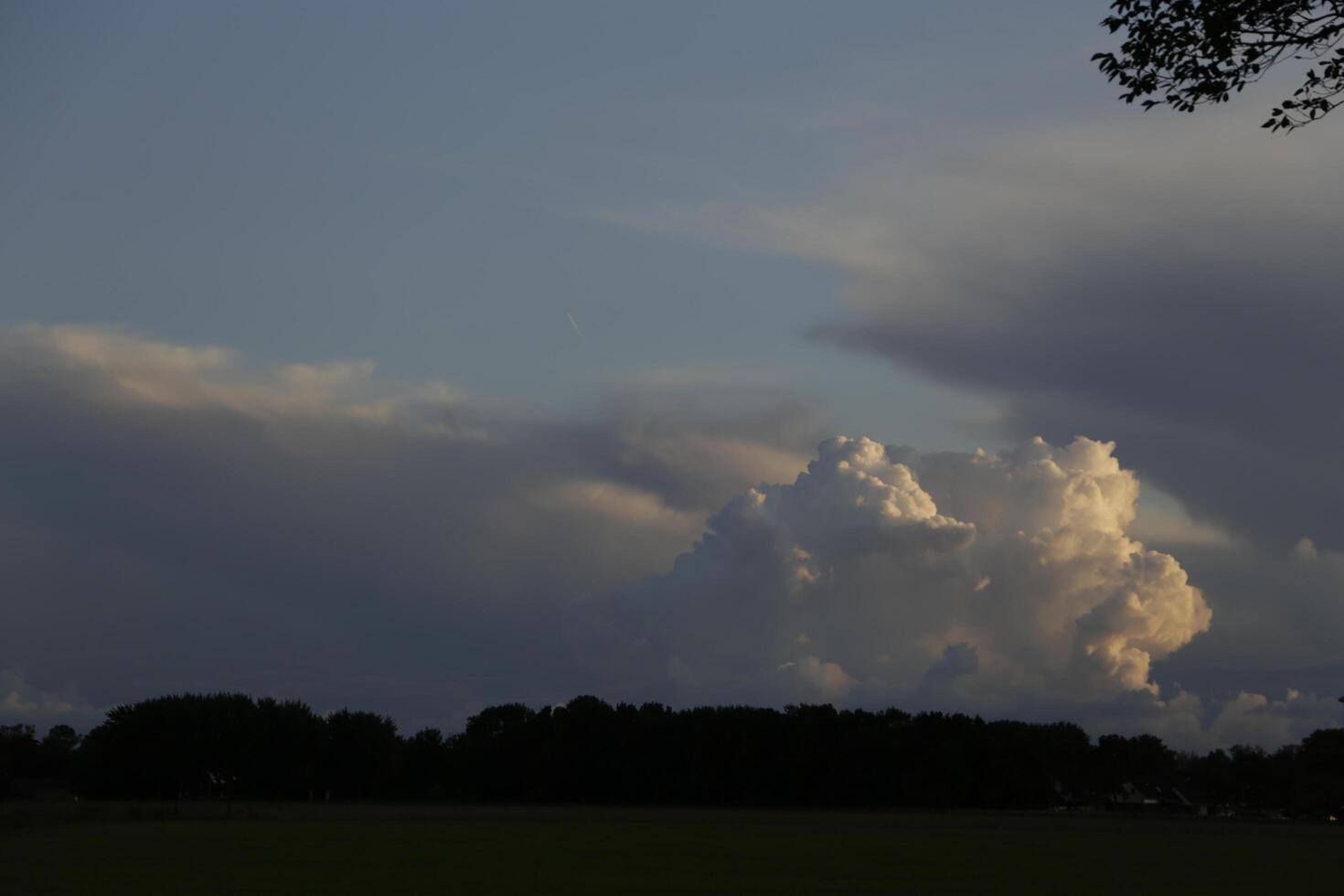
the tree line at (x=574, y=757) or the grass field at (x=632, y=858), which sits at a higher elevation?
the tree line at (x=574, y=757)

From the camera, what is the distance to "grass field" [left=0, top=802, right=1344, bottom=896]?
1582 inches

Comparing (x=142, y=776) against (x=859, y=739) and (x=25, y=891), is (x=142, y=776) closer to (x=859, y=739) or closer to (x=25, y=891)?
(x=859, y=739)

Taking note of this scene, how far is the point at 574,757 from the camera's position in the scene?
16188cm

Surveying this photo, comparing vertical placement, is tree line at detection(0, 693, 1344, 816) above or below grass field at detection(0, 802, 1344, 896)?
above

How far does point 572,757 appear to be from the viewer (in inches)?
6373

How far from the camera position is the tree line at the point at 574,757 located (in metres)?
146

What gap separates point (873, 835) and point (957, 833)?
724 cm

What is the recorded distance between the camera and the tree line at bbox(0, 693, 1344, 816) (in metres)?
146

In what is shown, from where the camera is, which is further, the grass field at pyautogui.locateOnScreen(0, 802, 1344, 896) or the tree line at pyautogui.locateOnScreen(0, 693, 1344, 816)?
the tree line at pyautogui.locateOnScreen(0, 693, 1344, 816)

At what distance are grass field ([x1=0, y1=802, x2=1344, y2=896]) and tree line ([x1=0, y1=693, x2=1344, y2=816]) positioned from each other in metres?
52.6

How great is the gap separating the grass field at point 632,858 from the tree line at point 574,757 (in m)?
52.6

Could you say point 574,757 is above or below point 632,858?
above

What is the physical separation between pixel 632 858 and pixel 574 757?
112 metres

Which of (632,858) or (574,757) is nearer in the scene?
(632,858)
